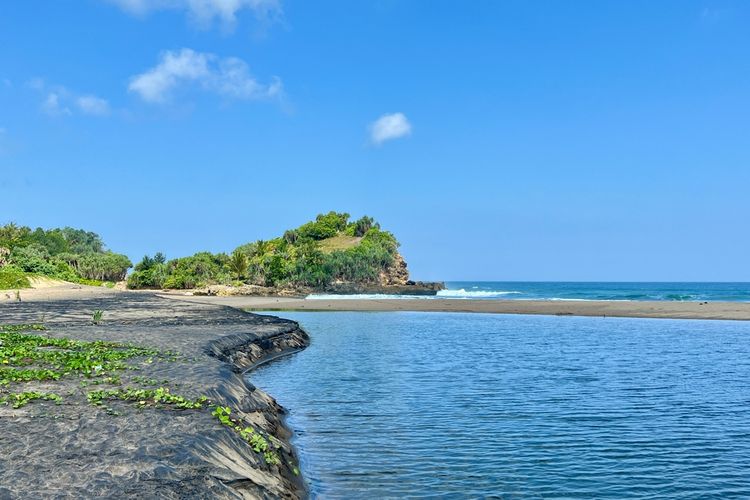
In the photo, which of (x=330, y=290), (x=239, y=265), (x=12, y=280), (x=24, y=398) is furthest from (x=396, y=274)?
(x=24, y=398)

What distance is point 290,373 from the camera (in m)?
27.1

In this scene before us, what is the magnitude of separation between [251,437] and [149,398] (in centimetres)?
289

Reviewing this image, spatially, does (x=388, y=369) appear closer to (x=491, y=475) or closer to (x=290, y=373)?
(x=290, y=373)

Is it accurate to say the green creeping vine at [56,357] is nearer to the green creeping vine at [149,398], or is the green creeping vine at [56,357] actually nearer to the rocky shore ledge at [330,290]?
the green creeping vine at [149,398]

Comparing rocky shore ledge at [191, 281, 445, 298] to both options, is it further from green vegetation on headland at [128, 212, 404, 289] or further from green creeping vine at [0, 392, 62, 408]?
green creeping vine at [0, 392, 62, 408]

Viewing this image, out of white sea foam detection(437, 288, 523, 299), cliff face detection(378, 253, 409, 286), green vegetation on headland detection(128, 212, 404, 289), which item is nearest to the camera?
white sea foam detection(437, 288, 523, 299)

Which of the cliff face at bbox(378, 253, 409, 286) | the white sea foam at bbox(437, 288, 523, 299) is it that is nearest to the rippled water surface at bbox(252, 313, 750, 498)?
the white sea foam at bbox(437, 288, 523, 299)

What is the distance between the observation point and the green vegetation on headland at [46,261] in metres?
82.5

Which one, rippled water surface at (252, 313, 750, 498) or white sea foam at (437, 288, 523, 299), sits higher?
white sea foam at (437, 288, 523, 299)

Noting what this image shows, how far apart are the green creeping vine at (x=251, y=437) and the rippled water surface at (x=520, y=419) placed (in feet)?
3.67

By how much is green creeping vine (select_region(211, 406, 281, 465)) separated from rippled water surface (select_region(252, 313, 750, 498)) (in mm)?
1119

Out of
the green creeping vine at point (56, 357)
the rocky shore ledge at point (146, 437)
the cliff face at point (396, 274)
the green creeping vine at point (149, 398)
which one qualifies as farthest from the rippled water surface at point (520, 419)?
the cliff face at point (396, 274)

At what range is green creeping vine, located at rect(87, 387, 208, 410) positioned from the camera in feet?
42.9

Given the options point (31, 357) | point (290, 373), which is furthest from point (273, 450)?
point (290, 373)
